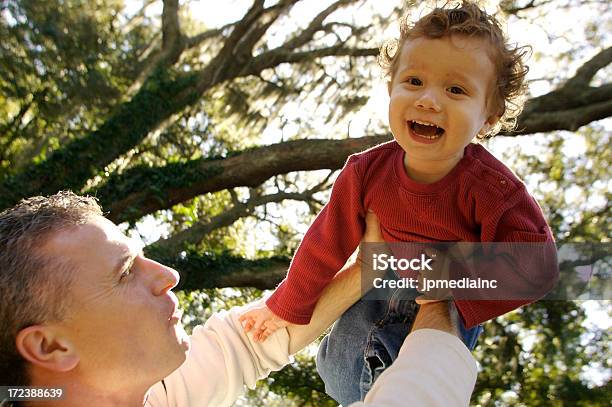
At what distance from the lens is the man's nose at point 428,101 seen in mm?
1375

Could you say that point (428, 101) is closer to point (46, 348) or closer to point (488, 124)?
point (488, 124)

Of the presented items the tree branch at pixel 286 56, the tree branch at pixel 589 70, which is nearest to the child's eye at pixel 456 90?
the tree branch at pixel 589 70

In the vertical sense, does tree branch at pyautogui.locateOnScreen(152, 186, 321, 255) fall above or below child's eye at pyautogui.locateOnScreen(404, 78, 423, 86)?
above

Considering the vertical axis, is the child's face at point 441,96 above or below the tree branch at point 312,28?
below

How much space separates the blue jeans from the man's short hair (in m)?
0.62

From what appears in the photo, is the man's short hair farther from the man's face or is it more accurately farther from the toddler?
the toddler

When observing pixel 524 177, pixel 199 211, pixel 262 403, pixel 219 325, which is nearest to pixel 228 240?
pixel 199 211

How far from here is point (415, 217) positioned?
4.77 feet

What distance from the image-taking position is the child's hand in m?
1.59

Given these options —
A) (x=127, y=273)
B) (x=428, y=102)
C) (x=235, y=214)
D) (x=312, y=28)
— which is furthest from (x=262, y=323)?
(x=312, y=28)

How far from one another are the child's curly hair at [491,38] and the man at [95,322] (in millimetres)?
515

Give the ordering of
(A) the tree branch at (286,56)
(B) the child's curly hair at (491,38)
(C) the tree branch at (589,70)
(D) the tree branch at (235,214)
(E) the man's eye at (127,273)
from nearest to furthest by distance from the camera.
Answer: (E) the man's eye at (127,273)
(B) the child's curly hair at (491,38)
(C) the tree branch at (589,70)
(D) the tree branch at (235,214)
(A) the tree branch at (286,56)

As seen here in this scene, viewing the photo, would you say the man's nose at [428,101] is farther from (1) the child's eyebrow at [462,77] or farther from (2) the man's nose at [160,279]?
(2) the man's nose at [160,279]

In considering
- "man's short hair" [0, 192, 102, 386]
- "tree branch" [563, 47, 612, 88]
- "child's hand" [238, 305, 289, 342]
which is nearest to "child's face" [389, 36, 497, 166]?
"child's hand" [238, 305, 289, 342]
